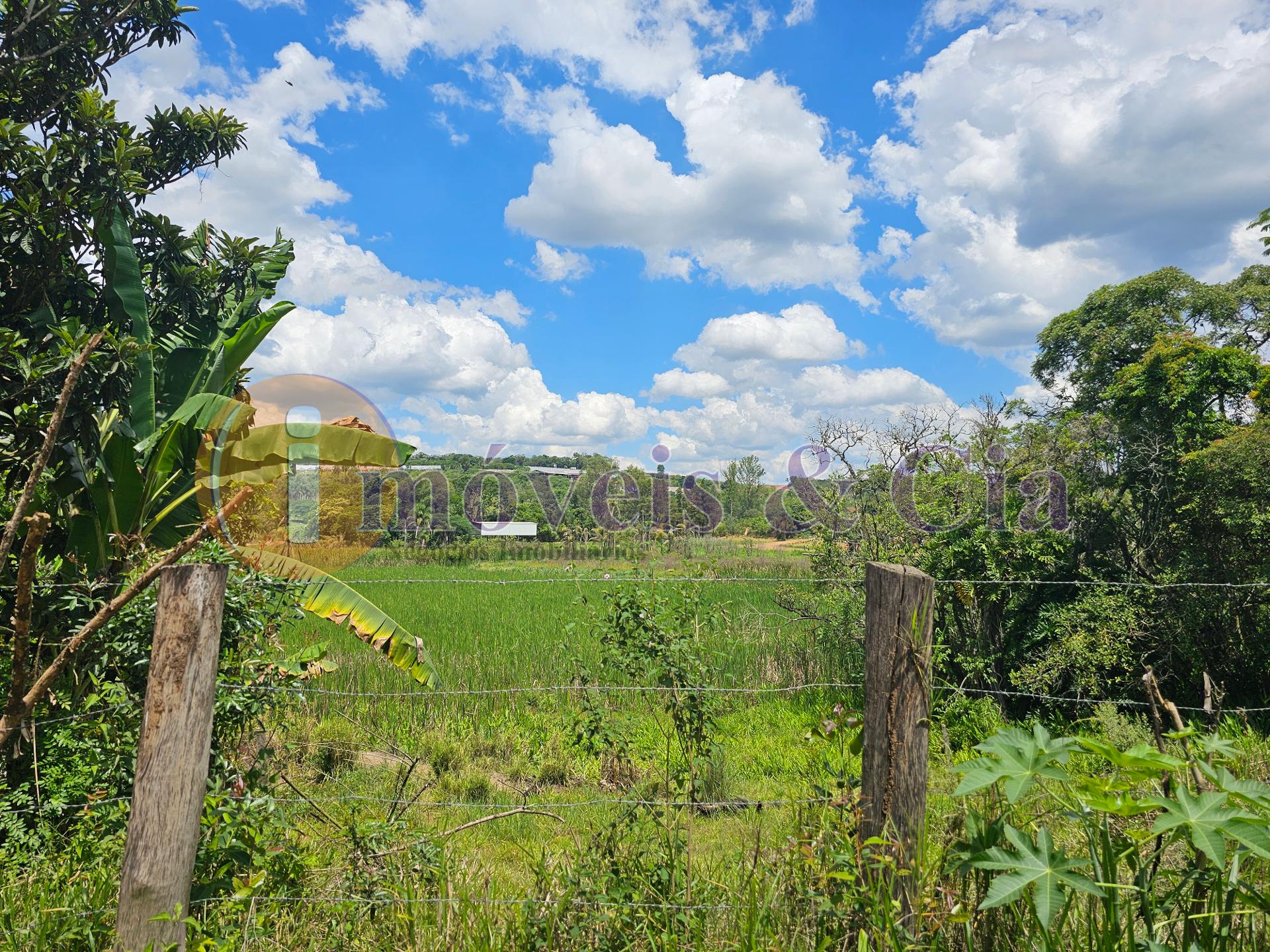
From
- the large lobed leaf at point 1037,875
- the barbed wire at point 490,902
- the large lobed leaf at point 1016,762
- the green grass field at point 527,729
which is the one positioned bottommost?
the green grass field at point 527,729

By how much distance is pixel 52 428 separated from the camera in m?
2.38

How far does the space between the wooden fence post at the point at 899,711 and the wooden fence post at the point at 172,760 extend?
6.36 ft

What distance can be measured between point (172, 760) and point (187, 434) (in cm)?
360

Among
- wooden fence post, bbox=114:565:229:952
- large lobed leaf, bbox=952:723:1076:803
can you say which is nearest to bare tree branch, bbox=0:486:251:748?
wooden fence post, bbox=114:565:229:952

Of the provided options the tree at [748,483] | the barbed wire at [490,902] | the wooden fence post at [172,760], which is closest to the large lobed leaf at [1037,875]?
the barbed wire at [490,902]

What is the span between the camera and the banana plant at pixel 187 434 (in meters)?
4.30

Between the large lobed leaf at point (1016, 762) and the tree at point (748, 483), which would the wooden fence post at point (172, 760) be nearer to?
the large lobed leaf at point (1016, 762)

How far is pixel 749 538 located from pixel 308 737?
18746 millimetres

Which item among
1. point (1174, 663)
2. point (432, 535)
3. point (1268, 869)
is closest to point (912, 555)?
point (1174, 663)

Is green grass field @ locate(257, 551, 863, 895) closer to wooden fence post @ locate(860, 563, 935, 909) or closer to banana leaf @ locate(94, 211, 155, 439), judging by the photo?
wooden fence post @ locate(860, 563, 935, 909)

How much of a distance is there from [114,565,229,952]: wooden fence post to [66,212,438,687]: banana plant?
1.41 m

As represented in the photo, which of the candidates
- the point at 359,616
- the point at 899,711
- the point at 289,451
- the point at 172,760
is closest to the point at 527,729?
the point at 359,616

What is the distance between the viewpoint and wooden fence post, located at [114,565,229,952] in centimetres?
200

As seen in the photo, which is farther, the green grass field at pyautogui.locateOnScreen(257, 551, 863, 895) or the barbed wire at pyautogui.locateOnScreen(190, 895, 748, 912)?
the green grass field at pyautogui.locateOnScreen(257, 551, 863, 895)
